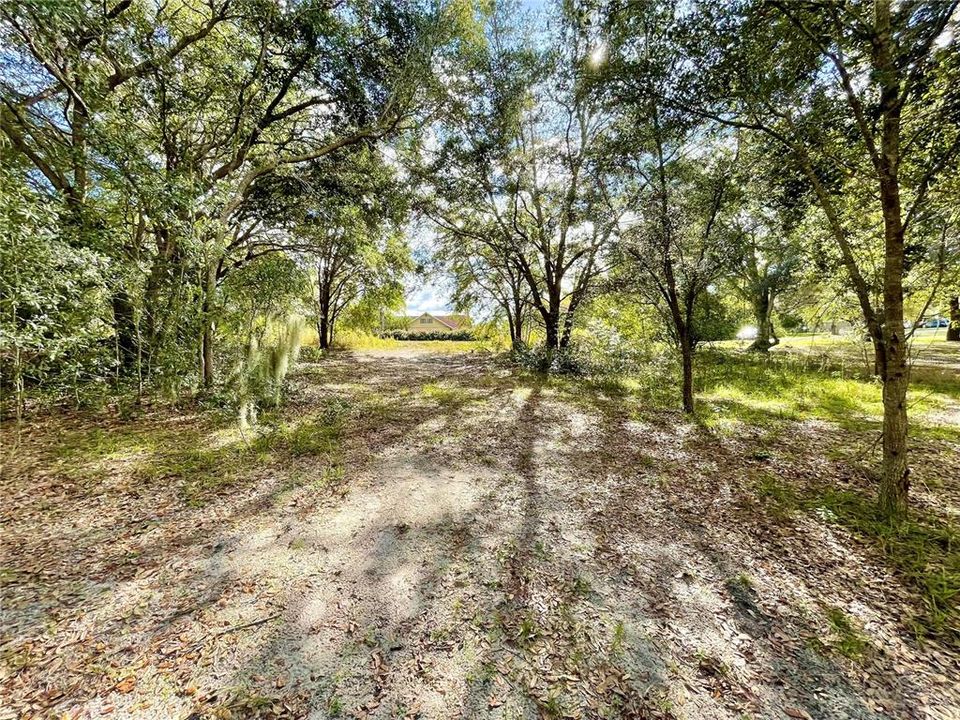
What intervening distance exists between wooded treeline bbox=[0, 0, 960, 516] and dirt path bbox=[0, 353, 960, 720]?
136 centimetres

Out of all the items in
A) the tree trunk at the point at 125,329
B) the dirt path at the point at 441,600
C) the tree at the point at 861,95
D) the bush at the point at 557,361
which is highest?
the tree at the point at 861,95

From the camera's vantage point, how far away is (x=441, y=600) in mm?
2049

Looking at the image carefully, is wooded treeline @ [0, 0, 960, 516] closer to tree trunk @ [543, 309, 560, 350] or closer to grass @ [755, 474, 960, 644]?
grass @ [755, 474, 960, 644]

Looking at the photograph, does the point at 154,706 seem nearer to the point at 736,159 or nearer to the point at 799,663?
the point at 799,663

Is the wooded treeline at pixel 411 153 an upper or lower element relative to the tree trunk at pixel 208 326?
upper

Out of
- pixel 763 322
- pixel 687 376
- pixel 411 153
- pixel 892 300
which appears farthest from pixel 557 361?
pixel 763 322

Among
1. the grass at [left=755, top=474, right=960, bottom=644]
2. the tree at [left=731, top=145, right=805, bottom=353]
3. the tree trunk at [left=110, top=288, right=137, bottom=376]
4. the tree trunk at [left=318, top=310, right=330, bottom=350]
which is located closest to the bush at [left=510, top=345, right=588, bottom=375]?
the tree at [left=731, top=145, right=805, bottom=353]

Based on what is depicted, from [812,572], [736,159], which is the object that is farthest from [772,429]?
[736,159]

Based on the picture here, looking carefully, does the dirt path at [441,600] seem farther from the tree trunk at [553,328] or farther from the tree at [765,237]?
the tree trunk at [553,328]

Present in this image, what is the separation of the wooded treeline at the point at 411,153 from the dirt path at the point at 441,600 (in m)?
1.36

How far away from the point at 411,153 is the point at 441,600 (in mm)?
9104

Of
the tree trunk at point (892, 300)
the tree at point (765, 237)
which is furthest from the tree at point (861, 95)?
the tree at point (765, 237)

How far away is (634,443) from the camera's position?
182 inches

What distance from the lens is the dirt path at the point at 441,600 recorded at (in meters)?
1.52
